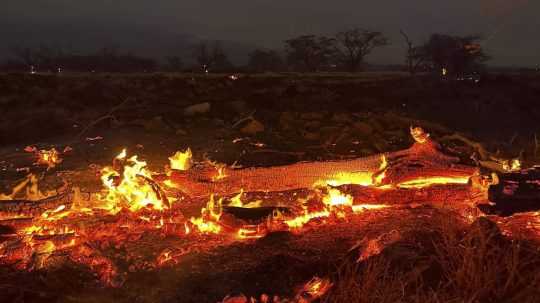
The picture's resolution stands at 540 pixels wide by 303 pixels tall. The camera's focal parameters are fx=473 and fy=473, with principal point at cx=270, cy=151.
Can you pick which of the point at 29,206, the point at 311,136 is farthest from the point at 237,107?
the point at 29,206

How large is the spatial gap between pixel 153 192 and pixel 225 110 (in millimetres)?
8456

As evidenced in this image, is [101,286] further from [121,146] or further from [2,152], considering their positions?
[2,152]

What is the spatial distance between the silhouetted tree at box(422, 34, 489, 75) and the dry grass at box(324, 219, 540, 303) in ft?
115

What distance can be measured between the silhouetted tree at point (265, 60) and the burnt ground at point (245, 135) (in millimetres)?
29690

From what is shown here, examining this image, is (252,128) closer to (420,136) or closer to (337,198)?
(420,136)

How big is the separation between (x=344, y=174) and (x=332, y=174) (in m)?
0.15

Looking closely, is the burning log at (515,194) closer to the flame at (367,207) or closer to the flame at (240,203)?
the flame at (367,207)

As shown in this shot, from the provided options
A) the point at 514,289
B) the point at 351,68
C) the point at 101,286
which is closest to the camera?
the point at 514,289

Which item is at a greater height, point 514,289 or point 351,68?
point 351,68

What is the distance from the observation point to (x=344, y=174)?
5875 mm

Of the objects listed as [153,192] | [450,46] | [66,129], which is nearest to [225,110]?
[66,129]

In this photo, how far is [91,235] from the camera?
4.02 meters

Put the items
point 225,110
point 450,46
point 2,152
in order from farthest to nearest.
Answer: point 450,46
point 225,110
point 2,152

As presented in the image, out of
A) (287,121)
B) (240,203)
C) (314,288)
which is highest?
(287,121)
